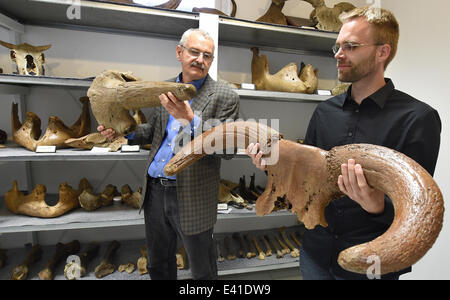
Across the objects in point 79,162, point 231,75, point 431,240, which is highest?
point 231,75

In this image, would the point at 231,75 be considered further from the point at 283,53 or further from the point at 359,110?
the point at 359,110

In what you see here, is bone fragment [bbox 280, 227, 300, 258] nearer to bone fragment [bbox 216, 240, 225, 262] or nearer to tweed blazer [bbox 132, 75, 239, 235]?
bone fragment [bbox 216, 240, 225, 262]

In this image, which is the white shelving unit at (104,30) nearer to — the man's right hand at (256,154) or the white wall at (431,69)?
the white wall at (431,69)

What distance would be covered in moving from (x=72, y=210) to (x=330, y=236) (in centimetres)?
198

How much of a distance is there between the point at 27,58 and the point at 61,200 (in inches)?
44.7

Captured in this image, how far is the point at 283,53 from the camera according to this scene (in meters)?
2.58

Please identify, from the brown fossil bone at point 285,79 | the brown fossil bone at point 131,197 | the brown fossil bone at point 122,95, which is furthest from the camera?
the brown fossil bone at point 285,79

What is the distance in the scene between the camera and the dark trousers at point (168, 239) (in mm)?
1455

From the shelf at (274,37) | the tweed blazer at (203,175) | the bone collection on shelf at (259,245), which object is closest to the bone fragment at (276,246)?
the bone collection on shelf at (259,245)

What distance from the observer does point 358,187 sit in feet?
2.36

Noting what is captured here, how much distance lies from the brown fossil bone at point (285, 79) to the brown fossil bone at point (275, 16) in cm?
28

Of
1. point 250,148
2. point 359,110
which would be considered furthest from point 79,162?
point 359,110

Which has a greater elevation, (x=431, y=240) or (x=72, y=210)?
(x=431, y=240)

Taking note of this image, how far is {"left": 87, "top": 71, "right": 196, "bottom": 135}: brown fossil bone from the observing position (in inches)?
38.6
